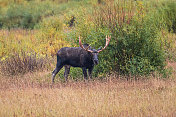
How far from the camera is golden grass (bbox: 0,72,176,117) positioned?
26.5 ft

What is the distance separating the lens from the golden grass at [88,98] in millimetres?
8070

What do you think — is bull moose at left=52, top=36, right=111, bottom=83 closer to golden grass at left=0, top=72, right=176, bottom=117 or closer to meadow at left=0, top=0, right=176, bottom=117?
meadow at left=0, top=0, right=176, bottom=117

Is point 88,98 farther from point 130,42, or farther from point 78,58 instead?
point 130,42

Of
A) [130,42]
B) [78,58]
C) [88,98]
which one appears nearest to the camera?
[88,98]

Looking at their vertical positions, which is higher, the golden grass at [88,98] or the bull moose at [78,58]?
the bull moose at [78,58]

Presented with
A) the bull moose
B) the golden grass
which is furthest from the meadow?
the bull moose

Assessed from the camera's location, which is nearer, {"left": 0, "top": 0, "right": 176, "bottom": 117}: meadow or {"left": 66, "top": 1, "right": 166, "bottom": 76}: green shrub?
{"left": 0, "top": 0, "right": 176, "bottom": 117}: meadow

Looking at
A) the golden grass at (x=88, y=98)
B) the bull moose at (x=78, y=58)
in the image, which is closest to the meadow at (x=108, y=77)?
the golden grass at (x=88, y=98)

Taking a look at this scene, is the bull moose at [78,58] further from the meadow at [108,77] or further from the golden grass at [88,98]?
the golden grass at [88,98]

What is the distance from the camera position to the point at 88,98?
30.6 ft

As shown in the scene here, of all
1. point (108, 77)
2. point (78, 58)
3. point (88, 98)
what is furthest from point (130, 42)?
point (88, 98)

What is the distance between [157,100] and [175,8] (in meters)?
13.7

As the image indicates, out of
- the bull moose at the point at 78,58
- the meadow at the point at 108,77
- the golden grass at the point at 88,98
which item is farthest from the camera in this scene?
the bull moose at the point at 78,58

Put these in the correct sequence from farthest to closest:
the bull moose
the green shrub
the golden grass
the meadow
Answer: the green shrub < the bull moose < the meadow < the golden grass
